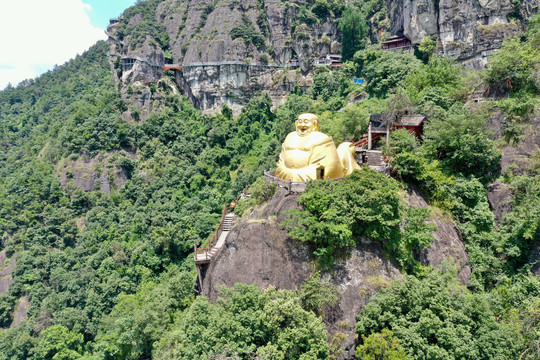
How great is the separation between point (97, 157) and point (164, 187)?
43.8ft

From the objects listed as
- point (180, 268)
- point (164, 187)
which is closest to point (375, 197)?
point (180, 268)

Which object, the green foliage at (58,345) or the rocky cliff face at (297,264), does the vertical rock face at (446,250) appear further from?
the green foliage at (58,345)

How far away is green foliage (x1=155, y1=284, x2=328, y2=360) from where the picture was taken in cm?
1449

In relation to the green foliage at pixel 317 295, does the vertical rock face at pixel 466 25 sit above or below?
above

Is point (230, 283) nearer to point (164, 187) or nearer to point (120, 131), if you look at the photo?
point (164, 187)

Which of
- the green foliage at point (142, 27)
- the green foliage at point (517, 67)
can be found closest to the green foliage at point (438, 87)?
the green foliage at point (517, 67)

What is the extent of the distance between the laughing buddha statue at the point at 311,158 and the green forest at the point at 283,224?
1.60 m

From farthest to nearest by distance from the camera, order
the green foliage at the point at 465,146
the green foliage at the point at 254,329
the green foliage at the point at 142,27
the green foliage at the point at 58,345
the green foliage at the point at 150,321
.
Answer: the green foliage at the point at 142,27 < the green foliage at the point at 58,345 < the green foliage at the point at 150,321 < the green foliage at the point at 465,146 < the green foliage at the point at 254,329

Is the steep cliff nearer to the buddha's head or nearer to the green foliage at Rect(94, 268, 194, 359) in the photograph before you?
the buddha's head

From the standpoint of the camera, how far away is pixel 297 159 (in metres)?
20.3

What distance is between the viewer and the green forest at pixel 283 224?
1502cm

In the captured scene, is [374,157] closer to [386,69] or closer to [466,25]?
[386,69]

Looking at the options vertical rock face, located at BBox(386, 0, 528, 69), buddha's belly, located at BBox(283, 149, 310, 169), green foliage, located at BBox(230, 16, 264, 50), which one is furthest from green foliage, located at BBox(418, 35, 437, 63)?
buddha's belly, located at BBox(283, 149, 310, 169)

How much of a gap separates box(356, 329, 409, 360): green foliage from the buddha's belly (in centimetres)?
910
